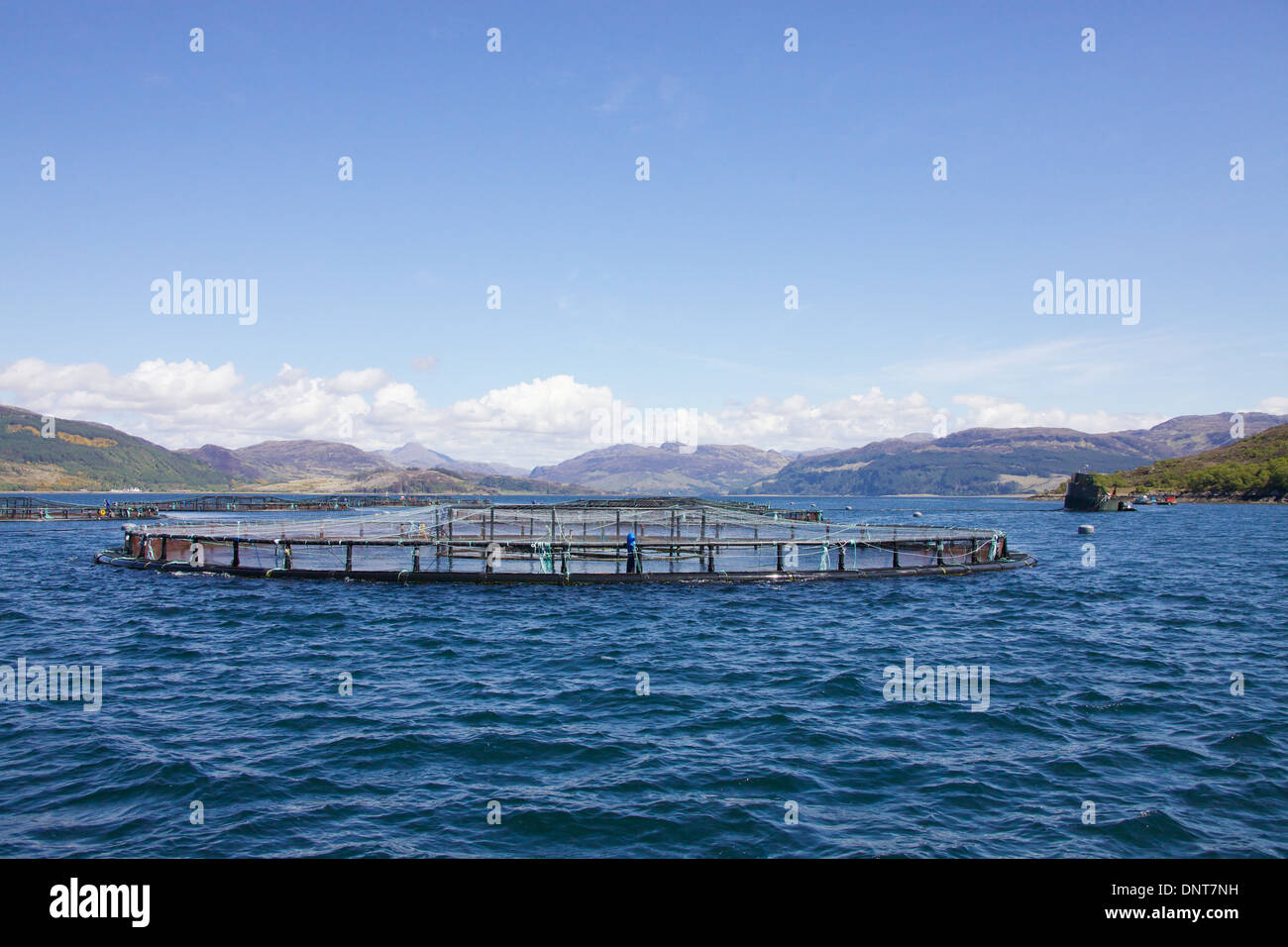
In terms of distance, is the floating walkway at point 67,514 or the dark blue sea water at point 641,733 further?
the floating walkway at point 67,514

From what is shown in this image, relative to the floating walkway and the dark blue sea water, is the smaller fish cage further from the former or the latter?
the floating walkway

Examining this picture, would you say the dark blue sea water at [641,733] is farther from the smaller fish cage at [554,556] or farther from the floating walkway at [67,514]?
the floating walkway at [67,514]

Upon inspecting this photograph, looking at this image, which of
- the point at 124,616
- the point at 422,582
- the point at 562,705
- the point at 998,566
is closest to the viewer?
the point at 562,705

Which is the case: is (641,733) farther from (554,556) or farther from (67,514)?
(67,514)

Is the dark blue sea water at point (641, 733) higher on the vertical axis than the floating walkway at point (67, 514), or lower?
lower

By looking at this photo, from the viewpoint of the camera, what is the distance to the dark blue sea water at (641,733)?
1466 centimetres

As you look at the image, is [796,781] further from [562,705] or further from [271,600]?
[271,600]

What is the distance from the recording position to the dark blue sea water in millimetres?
14656

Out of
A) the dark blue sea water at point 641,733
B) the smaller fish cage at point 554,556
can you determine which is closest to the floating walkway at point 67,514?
the smaller fish cage at point 554,556

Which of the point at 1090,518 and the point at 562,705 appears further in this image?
the point at 1090,518

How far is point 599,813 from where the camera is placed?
15.4 metres

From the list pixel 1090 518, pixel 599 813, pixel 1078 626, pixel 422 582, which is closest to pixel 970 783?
pixel 599 813
